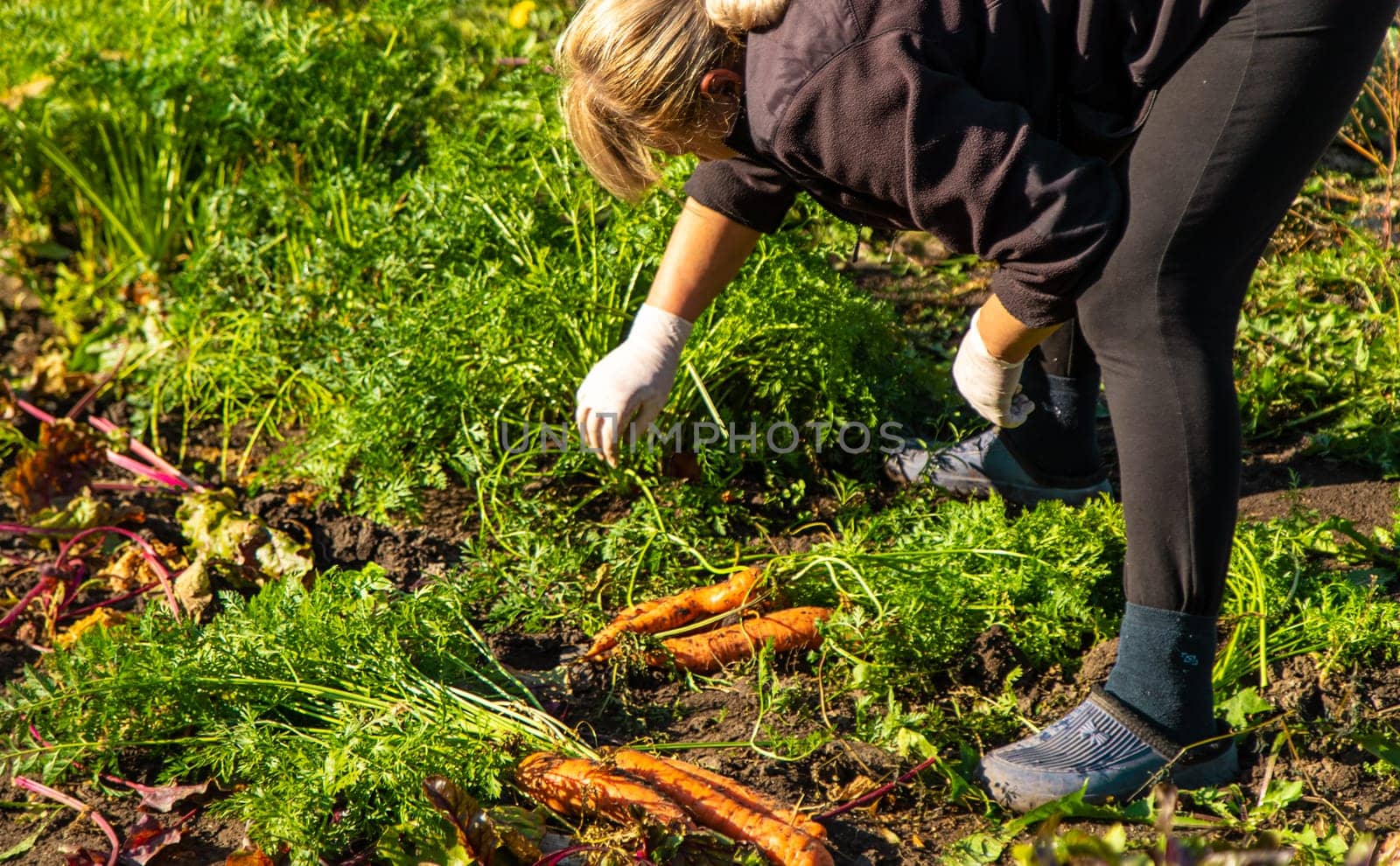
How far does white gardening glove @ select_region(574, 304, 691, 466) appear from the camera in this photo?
89.5 inches

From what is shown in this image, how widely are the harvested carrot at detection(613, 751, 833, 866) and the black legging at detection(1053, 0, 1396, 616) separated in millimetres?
631

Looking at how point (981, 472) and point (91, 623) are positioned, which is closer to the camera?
point (91, 623)

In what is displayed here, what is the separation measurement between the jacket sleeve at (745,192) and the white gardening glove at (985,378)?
407 millimetres

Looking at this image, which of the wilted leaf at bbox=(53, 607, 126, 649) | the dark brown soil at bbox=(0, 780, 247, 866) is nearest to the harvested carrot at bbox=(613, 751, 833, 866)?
the dark brown soil at bbox=(0, 780, 247, 866)

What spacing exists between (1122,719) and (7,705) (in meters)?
1.79

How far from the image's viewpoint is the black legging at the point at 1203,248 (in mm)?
1577

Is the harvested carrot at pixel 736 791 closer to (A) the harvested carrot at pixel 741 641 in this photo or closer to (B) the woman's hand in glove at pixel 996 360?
(A) the harvested carrot at pixel 741 641

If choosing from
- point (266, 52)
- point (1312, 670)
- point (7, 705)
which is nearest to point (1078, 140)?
point (1312, 670)

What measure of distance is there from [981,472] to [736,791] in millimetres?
1073

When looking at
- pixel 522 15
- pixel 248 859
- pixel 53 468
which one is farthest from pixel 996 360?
pixel 522 15

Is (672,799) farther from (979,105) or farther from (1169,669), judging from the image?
(979,105)

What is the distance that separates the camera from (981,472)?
2.64 meters

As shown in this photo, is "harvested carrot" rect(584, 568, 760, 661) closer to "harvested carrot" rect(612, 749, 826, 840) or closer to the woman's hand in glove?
"harvested carrot" rect(612, 749, 826, 840)

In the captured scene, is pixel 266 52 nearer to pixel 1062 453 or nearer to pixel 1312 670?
pixel 1062 453
